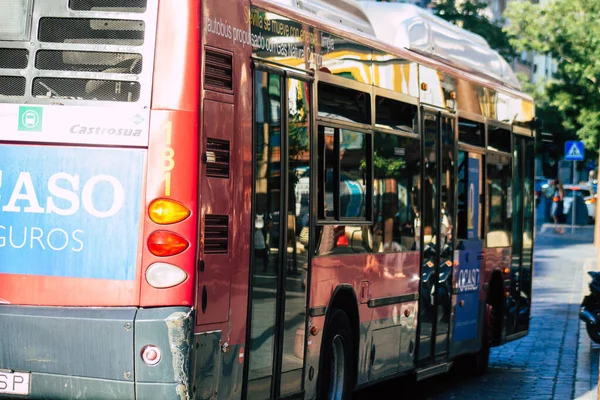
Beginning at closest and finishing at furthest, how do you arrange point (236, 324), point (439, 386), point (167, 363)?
point (167, 363), point (236, 324), point (439, 386)

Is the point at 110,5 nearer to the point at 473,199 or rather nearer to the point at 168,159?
the point at 168,159

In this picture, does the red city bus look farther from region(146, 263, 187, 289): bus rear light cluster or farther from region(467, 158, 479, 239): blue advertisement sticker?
region(467, 158, 479, 239): blue advertisement sticker

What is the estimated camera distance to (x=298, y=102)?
28.6ft

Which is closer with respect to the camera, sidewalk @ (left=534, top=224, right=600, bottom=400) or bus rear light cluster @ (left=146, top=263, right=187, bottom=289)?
bus rear light cluster @ (left=146, top=263, right=187, bottom=289)

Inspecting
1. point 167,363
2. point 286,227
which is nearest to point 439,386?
point 286,227

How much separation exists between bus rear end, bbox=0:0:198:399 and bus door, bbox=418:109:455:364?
15.7 feet

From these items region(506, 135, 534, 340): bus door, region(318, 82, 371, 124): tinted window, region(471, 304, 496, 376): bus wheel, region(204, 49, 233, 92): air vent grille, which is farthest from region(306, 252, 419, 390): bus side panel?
region(506, 135, 534, 340): bus door

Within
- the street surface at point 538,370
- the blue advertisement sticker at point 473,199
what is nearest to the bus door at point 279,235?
the street surface at point 538,370

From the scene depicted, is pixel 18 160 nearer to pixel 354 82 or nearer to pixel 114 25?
pixel 114 25

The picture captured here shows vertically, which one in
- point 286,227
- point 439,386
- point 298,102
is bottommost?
point 439,386

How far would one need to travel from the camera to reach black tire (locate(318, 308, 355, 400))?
30.8 ft

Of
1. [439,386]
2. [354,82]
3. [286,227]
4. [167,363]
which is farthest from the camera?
[439,386]

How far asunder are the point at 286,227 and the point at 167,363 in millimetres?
1638

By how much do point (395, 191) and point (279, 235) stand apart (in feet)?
8.87
